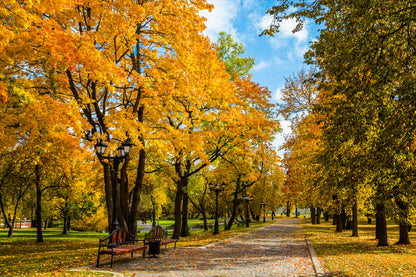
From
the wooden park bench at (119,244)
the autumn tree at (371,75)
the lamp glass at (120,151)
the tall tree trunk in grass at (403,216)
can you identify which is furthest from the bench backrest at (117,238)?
the tall tree trunk in grass at (403,216)

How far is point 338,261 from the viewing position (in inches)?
393

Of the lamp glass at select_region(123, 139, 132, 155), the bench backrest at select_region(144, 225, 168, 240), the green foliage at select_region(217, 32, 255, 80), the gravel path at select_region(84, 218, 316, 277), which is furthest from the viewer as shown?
the green foliage at select_region(217, 32, 255, 80)

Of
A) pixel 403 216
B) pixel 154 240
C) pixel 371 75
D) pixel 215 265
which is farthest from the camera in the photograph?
pixel 403 216

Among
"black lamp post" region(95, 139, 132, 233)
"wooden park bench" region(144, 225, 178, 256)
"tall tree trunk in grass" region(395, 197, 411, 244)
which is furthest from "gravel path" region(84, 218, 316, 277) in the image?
"tall tree trunk in grass" region(395, 197, 411, 244)

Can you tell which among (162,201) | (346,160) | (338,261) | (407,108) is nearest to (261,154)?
(338,261)

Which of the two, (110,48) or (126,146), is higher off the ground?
(110,48)

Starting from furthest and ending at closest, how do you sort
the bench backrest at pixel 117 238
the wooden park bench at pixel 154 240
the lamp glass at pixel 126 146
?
the lamp glass at pixel 126 146 → the wooden park bench at pixel 154 240 → the bench backrest at pixel 117 238

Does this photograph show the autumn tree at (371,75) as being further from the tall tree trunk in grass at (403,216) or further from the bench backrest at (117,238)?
the bench backrest at (117,238)

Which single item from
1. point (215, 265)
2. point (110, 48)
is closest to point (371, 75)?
point (215, 265)

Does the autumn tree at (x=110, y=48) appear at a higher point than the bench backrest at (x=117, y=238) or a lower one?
higher

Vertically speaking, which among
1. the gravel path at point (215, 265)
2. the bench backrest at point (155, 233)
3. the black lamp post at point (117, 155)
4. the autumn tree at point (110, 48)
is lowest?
the gravel path at point (215, 265)

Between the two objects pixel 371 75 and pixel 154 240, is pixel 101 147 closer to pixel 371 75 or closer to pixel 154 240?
pixel 154 240

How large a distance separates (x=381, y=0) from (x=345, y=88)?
6.26 feet

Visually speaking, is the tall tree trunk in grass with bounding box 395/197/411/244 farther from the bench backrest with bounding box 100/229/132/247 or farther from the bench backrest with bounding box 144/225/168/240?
the bench backrest with bounding box 100/229/132/247
